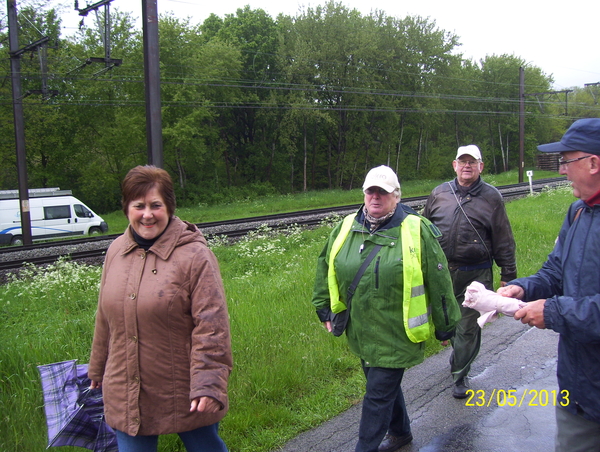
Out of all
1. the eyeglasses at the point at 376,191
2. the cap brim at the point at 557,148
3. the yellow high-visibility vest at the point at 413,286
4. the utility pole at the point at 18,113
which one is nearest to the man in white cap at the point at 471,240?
the yellow high-visibility vest at the point at 413,286

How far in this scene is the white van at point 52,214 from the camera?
2283 cm

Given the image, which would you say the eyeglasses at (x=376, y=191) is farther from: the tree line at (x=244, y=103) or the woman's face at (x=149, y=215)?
the tree line at (x=244, y=103)

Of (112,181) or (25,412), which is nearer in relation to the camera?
(25,412)

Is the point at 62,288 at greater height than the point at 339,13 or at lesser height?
lesser

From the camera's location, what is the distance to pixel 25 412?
384cm

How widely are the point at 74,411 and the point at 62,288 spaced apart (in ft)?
21.1

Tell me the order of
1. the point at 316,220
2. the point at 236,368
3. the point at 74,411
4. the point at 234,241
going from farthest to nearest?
the point at 316,220 → the point at 234,241 → the point at 236,368 → the point at 74,411

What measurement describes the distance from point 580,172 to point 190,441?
2.38 meters

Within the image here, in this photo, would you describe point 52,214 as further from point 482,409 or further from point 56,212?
point 482,409

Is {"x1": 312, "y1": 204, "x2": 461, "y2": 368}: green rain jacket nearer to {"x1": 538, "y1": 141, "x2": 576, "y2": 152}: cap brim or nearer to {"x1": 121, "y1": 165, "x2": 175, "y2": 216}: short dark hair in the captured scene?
{"x1": 538, "y1": 141, "x2": 576, "y2": 152}: cap brim

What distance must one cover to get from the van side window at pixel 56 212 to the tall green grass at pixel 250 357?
54.2 ft

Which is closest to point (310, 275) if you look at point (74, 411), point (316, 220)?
point (74, 411)

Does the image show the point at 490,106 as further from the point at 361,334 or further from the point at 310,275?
the point at 361,334

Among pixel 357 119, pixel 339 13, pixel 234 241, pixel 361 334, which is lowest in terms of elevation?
pixel 234 241
